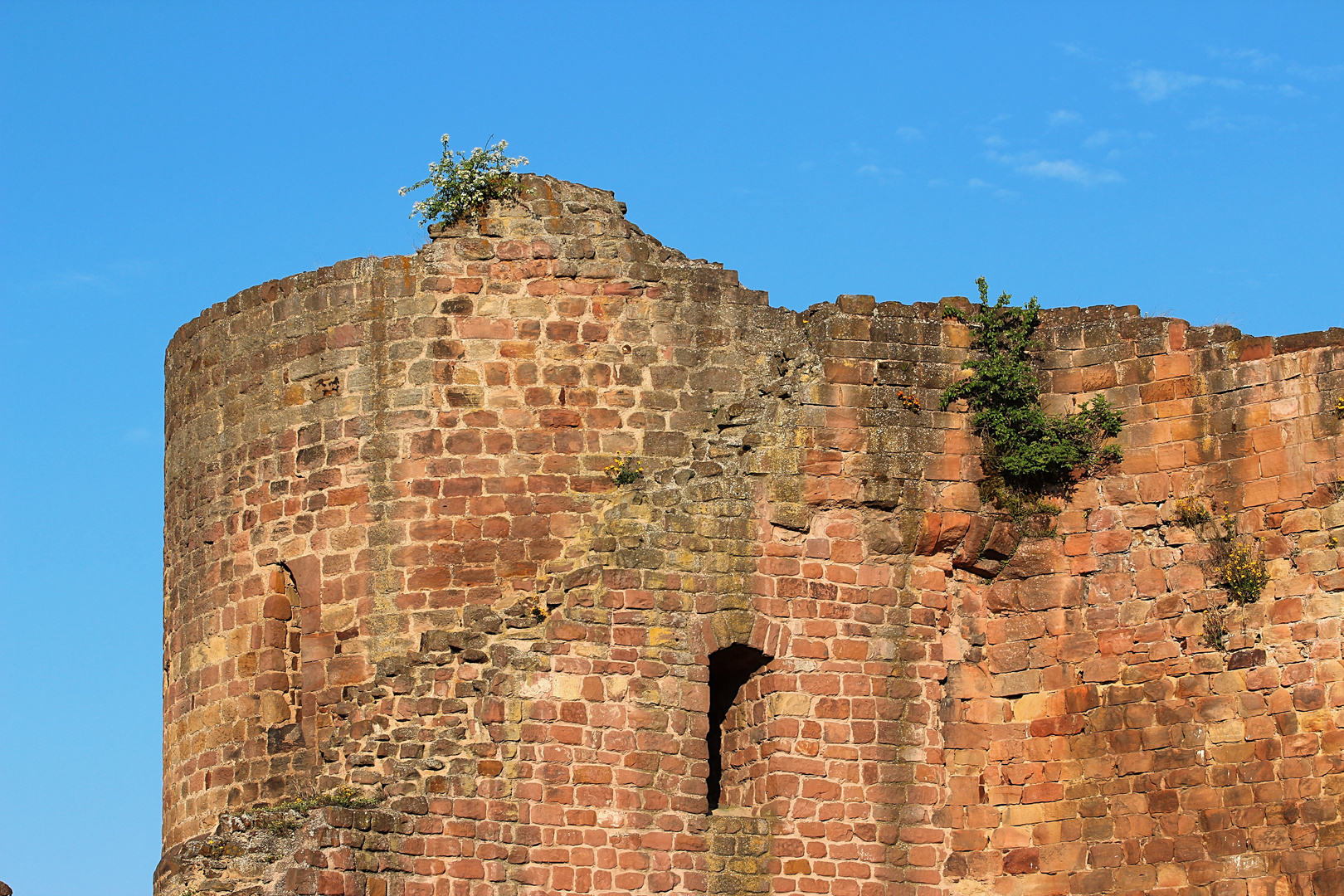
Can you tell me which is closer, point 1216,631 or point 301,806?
point 301,806

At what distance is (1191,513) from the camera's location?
18.4 m

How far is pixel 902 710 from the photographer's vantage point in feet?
60.3

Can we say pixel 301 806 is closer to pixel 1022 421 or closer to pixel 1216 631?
pixel 1022 421

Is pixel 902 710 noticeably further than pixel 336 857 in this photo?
Yes

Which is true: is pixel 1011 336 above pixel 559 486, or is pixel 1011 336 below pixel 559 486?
above

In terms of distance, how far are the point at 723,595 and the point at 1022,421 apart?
315cm

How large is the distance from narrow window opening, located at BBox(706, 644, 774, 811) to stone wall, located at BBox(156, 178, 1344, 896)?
0.10 metres

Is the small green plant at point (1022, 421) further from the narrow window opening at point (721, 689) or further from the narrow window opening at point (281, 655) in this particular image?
the narrow window opening at point (281, 655)

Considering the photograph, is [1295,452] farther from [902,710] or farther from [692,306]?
[692,306]

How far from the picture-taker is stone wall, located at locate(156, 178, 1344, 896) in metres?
17.4

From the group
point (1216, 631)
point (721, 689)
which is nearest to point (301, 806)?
point (721, 689)

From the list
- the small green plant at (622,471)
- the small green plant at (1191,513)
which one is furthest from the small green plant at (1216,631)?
the small green plant at (622,471)

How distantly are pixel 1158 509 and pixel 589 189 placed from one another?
562 cm

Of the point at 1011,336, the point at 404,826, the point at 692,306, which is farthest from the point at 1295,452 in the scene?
the point at 404,826
